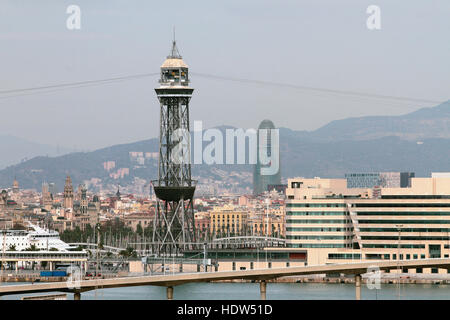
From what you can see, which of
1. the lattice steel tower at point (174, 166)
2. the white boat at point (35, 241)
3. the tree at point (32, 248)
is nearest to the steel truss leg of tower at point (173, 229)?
the lattice steel tower at point (174, 166)

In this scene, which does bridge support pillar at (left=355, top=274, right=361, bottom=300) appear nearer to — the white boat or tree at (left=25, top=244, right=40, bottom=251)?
tree at (left=25, top=244, right=40, bottom=251)

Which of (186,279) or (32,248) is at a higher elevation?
(186,279)

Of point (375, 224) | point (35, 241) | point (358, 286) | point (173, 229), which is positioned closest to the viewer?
point (358, 286)

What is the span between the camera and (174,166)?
9156 centimetres

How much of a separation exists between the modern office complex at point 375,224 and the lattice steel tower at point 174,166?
407 inches

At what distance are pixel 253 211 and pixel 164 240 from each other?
239 ft

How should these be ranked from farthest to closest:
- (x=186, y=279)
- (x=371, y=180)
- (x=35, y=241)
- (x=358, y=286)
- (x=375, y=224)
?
1. (x=371, y=180)
2. (x=35, y=241)
3. (x=375, y=224)
4. (x=358, y=286)
5. (x=186, y=279)

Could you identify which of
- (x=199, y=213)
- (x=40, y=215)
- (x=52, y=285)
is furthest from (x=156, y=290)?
(x=40, y=215)

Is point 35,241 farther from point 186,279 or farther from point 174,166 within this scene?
point 186,279

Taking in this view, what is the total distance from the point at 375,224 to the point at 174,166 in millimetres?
18429

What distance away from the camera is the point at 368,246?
268 ft

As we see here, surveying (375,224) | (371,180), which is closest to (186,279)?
(375,224)

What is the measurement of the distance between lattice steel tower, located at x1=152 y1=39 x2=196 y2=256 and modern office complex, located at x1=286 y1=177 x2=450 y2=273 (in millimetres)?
10339
